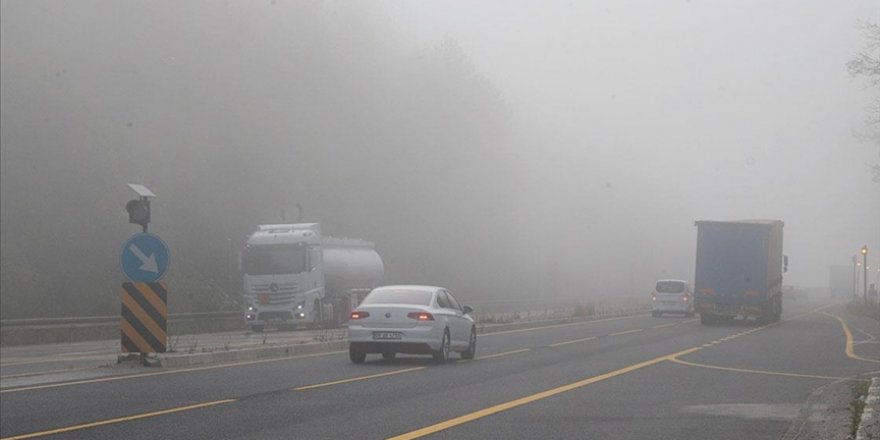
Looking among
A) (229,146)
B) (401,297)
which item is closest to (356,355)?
(401,297)

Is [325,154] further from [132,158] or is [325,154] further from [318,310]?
[318,310]

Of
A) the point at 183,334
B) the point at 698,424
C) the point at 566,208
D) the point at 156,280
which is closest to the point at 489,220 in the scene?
the point at 566,208

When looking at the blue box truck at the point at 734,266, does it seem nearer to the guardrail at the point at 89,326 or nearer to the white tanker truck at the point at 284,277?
the guardrail at the point at 89,326

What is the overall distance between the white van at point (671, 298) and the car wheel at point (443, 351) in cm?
3801

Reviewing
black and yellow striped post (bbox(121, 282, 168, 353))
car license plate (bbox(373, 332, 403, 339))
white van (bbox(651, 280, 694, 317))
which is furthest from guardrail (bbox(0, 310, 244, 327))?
white van (bbox(651, 280, 694, 317))

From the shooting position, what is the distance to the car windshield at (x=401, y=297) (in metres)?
25.0

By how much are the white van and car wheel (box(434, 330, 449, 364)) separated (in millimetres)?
38005

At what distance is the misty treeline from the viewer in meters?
53.7

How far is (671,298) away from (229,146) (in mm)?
24580

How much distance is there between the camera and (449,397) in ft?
56.1

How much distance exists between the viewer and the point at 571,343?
33688 millimetres

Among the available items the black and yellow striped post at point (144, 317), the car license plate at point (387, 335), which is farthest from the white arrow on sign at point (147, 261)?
the car license plate at point (387, 335)

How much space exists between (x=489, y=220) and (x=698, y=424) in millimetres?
84423

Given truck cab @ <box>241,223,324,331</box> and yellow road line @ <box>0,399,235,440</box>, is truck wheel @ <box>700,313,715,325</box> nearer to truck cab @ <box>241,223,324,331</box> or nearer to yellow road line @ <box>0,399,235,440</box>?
truck cab @ <box>241,223,324,331</box>
